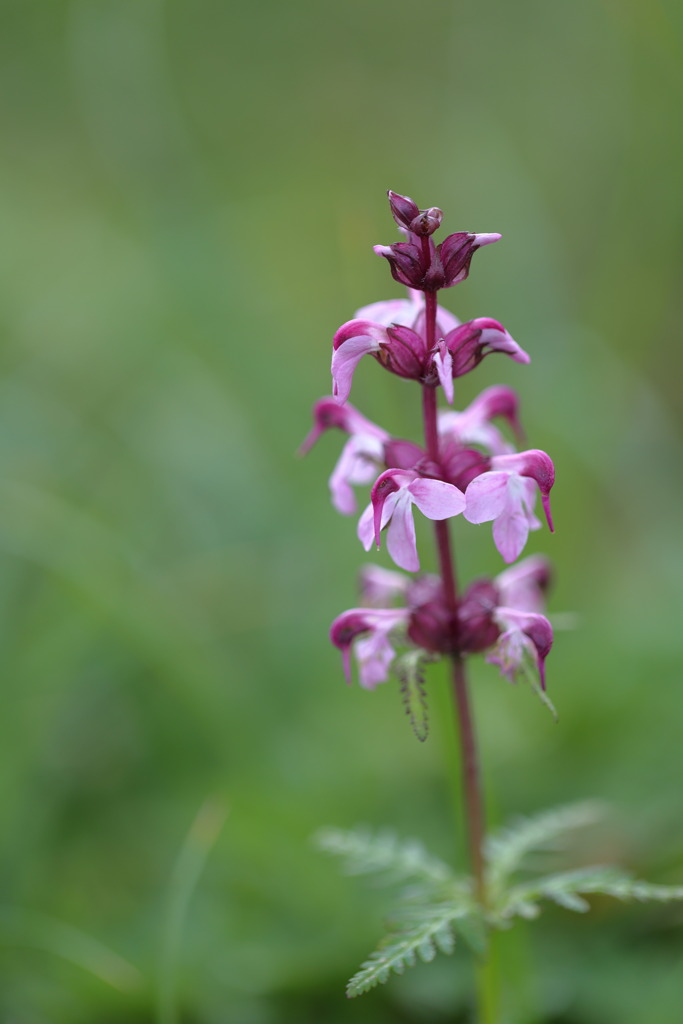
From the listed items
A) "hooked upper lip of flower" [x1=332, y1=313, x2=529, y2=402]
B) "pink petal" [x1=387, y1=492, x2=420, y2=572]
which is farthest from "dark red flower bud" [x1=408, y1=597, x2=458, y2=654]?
"hooked upper lip of flower" [x1=332, y1=313, x2=529, y2=402]

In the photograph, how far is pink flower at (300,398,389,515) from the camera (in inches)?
69.6

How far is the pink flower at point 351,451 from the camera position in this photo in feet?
5.80

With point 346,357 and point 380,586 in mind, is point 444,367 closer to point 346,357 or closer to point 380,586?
point 346,357

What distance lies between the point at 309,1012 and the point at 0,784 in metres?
1.02

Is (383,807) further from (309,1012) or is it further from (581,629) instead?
(581,629)

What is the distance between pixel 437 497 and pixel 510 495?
139 mm

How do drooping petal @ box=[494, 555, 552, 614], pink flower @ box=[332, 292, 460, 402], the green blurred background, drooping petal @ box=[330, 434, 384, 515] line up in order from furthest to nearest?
the green blurred background, drooping petal @ box=[494, 555, 552, 614], drooping petal @ box=[330, 434, 384, 515], pink flower @ box=[332, 292, 460, 402]

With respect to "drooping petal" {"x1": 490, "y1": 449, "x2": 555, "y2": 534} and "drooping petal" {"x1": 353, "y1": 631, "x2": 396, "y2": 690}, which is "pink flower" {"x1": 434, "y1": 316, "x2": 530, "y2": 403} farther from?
"drooping petal" {"x1": 353, "y1": 631, "x2": 396, "y2": 690}

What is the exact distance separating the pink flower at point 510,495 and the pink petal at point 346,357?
0.84ft

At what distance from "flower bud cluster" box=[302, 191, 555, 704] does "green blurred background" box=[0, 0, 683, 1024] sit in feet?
1.98

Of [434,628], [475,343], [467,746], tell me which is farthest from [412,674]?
[475,343]

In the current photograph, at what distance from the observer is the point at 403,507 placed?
59.0 inches

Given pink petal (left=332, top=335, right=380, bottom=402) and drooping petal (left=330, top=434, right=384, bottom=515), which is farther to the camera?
drooping petal (left=330, top=434, right=384, bottom=515)

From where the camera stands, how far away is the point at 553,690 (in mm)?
3057
